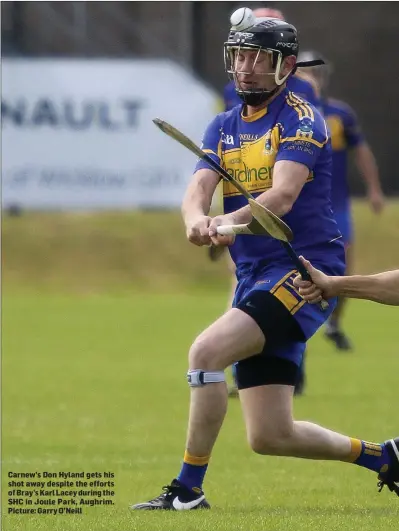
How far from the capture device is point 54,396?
10.1 meters

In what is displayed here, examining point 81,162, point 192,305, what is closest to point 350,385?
point 192,305

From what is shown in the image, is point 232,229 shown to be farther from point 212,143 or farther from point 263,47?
point 263,47

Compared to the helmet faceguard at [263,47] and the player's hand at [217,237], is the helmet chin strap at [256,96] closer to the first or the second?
the helmet faceguard at [263,47]

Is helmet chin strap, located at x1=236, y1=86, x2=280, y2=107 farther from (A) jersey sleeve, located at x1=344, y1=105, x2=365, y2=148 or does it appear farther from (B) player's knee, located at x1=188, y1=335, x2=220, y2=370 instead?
(A) jersey sleeve, located at x1=344, y1=105, x2=365, y2=148

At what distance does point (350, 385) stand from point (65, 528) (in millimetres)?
5124

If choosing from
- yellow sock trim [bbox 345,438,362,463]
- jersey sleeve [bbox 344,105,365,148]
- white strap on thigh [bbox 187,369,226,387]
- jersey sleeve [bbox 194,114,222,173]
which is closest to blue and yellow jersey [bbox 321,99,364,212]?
jersey sleeve [bbox 344,105,365,148]

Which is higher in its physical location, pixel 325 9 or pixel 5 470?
pixel 325 9

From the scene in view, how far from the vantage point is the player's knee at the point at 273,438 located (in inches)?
239

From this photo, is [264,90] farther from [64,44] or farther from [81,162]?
[64,44]

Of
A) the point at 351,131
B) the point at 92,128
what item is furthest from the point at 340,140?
the point at 92,128

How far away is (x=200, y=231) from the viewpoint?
5.88 meters

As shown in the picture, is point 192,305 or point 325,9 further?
point 325,9

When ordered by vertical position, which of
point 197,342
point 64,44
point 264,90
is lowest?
point 197,342

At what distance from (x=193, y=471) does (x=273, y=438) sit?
391 millimetres
